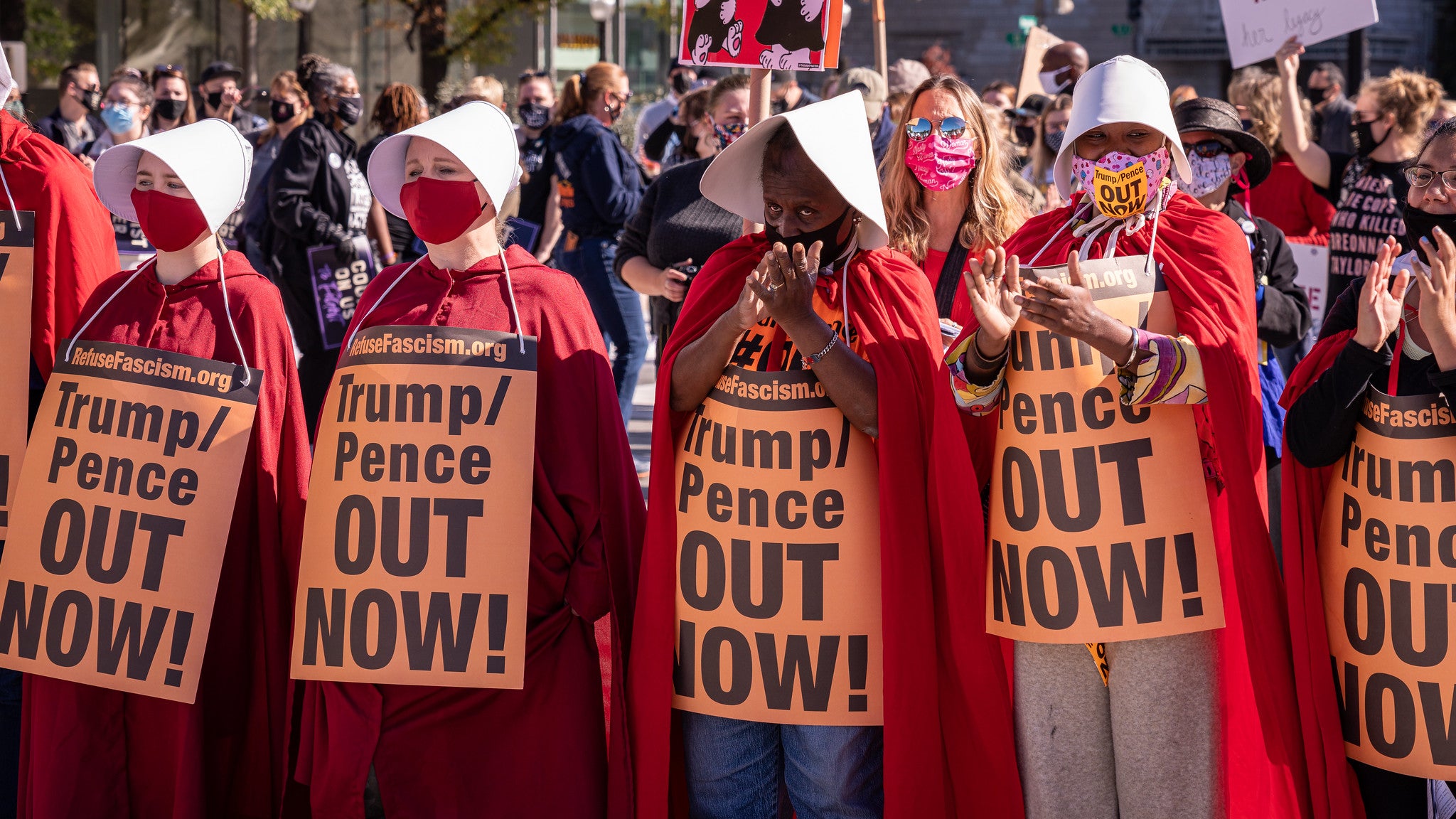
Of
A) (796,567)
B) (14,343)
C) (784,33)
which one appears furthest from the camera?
(784,33)

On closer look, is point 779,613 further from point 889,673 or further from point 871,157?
point 871,157

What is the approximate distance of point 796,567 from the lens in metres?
3.14

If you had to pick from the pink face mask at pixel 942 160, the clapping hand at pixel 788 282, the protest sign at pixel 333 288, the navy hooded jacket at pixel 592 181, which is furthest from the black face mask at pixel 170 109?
the clapping hand at pixel 788 282

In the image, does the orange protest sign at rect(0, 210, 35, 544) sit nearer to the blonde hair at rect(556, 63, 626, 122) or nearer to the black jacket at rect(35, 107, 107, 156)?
the blonde hair at rect(556, 63, 626, 122)

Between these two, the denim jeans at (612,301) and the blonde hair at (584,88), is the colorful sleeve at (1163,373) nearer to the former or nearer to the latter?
the denim jeans at (612,301)

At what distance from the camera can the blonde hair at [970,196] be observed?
410cm

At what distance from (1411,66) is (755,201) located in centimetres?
3515

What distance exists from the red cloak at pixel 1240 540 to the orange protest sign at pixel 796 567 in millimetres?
769

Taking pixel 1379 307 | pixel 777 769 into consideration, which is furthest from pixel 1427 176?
pixel 777 769

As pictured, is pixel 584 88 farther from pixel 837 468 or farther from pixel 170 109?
pixel 837 468

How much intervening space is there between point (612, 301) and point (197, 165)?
4.23 metres

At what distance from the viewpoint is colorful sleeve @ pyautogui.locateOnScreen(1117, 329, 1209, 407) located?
117 inches

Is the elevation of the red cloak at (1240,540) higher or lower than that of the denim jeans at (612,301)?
lower

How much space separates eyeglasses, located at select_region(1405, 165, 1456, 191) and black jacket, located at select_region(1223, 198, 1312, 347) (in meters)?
1.01
